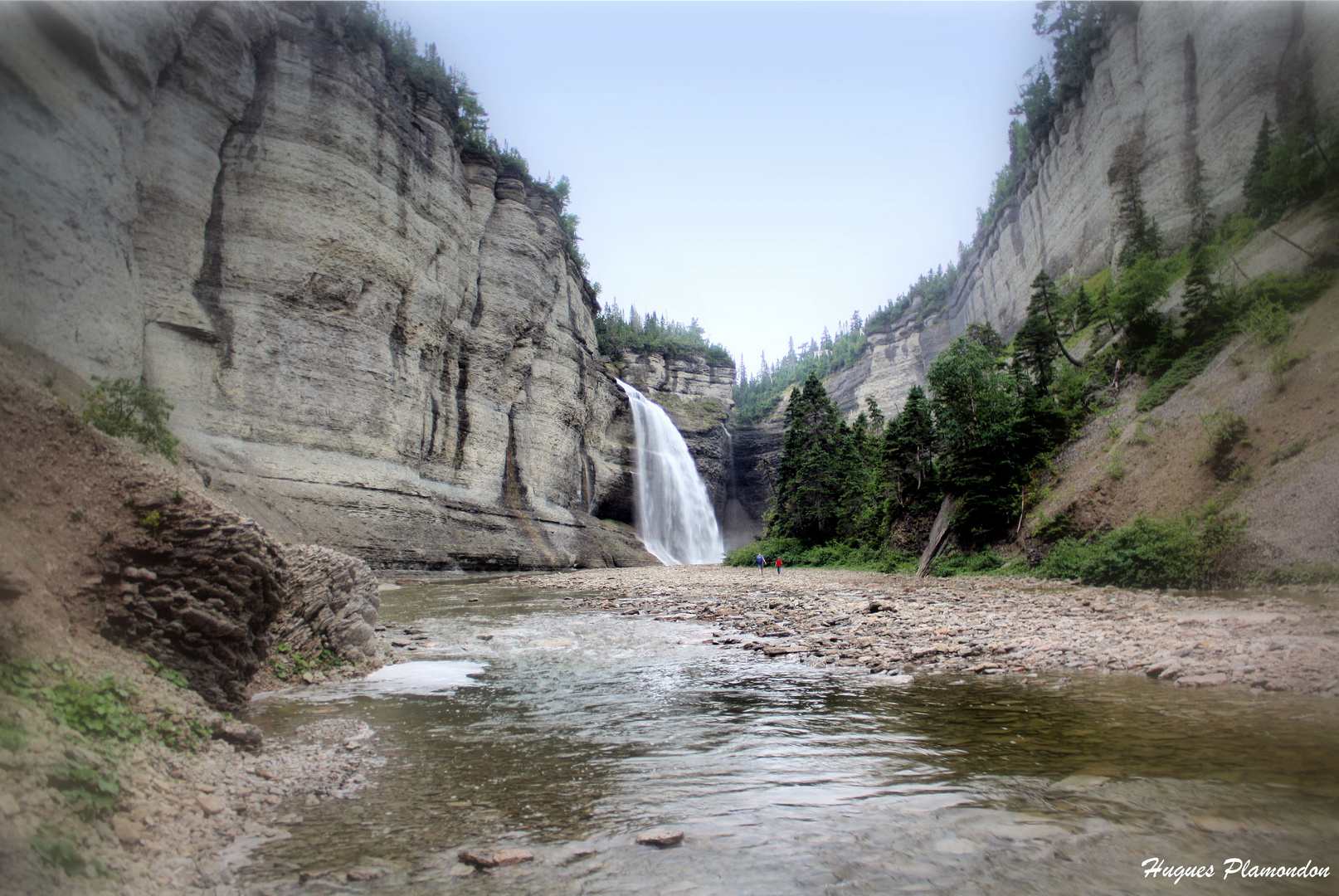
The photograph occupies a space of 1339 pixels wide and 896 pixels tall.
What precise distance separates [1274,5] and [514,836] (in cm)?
4433

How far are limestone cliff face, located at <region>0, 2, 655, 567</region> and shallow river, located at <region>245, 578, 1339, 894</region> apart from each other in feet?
65.2

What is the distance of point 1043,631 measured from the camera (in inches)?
370

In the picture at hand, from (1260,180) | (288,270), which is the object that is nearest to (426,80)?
(288,270)

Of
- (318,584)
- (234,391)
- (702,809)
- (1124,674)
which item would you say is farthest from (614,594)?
A: (234,391)

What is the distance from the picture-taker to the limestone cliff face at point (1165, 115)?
27.4m

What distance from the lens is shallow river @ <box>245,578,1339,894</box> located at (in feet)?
9.61

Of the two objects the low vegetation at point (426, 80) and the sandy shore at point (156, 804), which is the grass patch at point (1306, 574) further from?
the low vegetation at point (426, 80)

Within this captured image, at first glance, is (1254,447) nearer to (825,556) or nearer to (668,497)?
(825,556)

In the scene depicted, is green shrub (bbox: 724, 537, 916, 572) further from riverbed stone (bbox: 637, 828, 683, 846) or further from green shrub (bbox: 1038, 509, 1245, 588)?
riverbed stone (bbox: 637, 828, 683, 846)

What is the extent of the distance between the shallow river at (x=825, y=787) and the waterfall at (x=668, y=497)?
146 feet

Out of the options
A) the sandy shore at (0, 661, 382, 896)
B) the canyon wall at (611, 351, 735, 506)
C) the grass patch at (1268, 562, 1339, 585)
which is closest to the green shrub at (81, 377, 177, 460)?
the sandy shore at (0, 661, 382, 896)

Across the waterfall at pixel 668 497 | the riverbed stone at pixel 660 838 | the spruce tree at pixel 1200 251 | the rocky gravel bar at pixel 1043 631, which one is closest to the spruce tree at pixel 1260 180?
the spruce tree at pixel 1200 251

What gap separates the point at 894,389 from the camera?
7469cm

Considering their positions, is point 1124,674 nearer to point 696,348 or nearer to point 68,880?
point 68,880
